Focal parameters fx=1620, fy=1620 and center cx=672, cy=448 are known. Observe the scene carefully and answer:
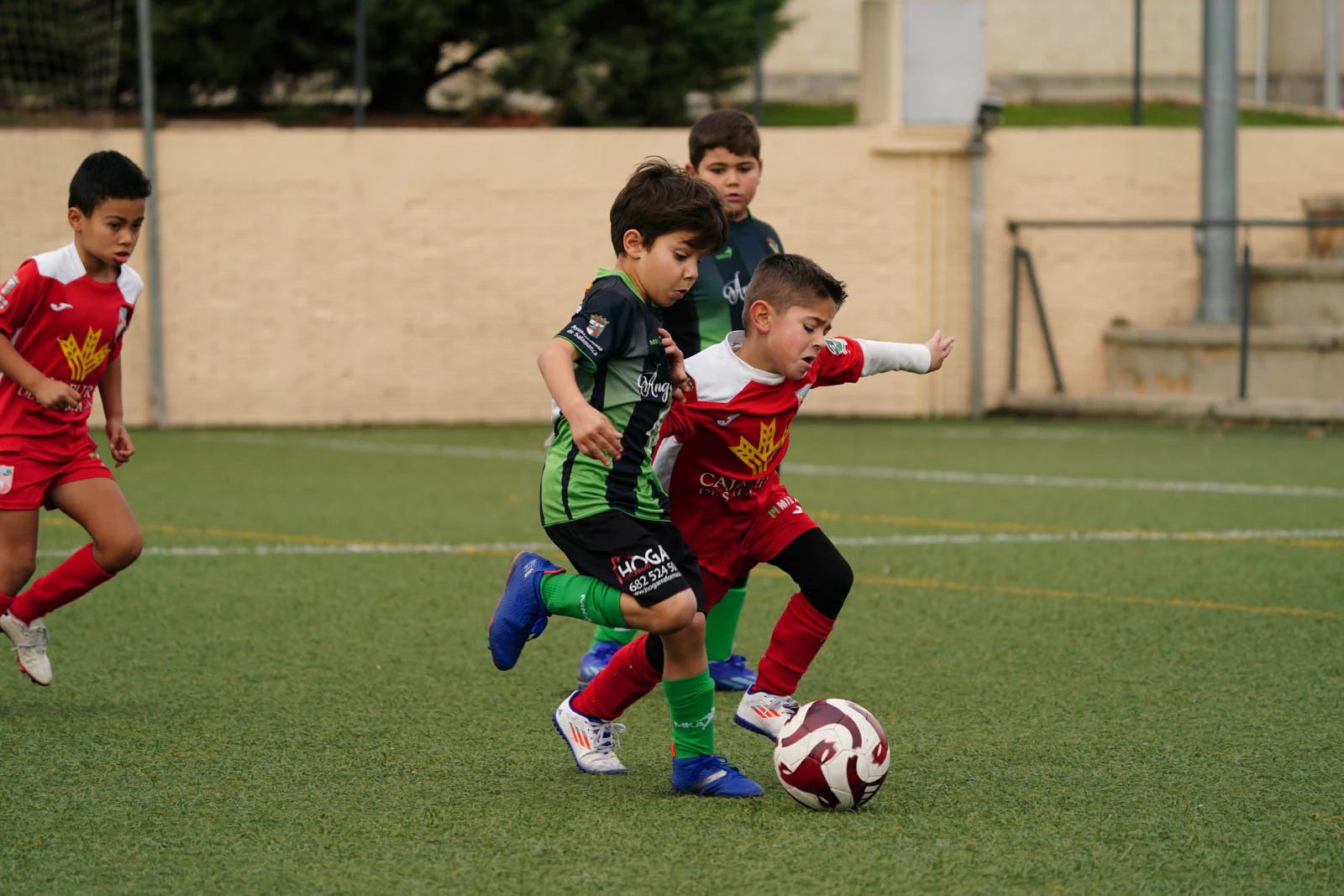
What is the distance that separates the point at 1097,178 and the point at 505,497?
838 centimetres

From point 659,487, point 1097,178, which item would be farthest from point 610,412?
point 1097,178

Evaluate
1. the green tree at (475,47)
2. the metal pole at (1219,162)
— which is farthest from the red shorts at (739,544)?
the green tree at (475,47)

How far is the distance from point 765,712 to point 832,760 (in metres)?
0.61

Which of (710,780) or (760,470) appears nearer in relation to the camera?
(710,780)

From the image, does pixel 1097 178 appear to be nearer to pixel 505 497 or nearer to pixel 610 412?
pixel 505 497

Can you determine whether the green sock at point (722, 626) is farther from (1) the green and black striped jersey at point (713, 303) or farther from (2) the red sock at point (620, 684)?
(2) the red sock at point (620, 684)

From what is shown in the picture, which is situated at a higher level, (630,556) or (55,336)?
(55,336)

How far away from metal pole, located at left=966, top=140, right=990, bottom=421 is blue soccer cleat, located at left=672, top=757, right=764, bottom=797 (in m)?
12.2

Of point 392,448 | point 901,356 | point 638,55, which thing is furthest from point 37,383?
point 638,55

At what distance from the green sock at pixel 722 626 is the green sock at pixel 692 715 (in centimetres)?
130

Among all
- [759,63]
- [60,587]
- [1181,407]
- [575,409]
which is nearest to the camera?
[575,409]

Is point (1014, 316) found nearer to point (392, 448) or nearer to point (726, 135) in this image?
point (392, 448)

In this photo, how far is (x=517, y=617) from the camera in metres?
4.13

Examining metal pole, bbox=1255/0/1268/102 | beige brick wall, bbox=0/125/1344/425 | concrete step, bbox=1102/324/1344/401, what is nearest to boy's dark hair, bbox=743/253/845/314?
beige brick wall, bbox=0/125/1344/425
